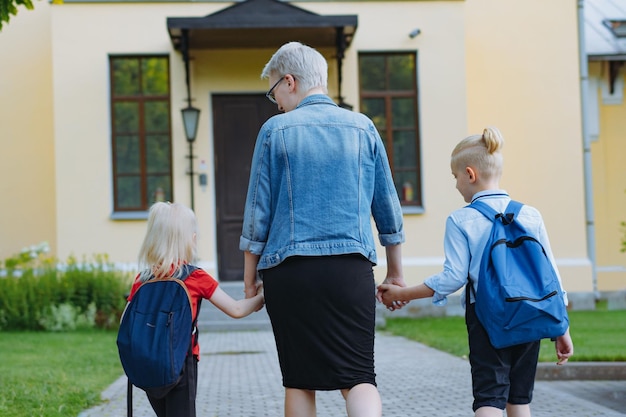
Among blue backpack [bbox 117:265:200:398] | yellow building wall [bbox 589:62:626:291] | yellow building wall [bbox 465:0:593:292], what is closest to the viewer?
blue backpack [bbox 117:265:200:398]

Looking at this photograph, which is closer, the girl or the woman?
the woman

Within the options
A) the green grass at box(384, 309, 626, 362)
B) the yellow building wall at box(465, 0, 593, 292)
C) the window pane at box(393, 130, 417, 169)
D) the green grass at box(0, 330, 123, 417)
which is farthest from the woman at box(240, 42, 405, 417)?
the yellow building wall at box(465, 0, 593, 292)

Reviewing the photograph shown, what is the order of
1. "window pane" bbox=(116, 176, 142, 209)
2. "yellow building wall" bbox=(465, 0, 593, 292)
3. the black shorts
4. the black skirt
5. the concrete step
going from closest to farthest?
the black skirt < the black shorts < the concrete step < "window pane" bbox=(116, 176, 142, 209) < "yellow building wall" bbox=(465, 0, 593, 292)

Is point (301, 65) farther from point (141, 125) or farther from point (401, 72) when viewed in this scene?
point (401, 72)

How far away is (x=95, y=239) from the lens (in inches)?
600

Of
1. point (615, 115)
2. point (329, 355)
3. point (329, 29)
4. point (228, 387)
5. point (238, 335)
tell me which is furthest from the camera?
A: point (615, 115)

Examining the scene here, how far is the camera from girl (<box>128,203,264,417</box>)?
3.99 m

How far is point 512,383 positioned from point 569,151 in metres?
13.5

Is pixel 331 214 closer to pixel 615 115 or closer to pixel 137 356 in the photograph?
pixel 137 356

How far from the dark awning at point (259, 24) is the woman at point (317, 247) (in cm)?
1091

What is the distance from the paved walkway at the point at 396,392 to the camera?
21.0 feet

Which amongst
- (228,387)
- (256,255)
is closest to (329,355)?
(256,255)

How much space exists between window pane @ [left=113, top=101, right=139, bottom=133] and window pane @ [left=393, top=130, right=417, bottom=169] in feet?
13.4

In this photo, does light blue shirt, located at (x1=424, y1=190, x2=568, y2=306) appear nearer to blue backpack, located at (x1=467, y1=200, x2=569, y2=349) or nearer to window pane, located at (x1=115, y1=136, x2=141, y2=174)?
blue backpack, located at (x1=467, y1=200, x2=569, y2=349)
